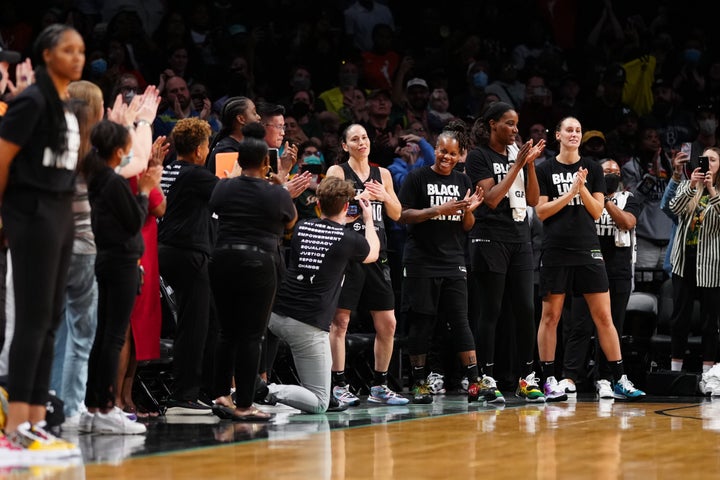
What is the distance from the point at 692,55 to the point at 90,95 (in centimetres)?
915

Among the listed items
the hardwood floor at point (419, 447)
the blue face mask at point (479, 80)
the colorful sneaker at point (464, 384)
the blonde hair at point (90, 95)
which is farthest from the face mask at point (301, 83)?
the blonde hair at point (90, 95)

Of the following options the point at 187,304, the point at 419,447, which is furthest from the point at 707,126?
the point at 419,447

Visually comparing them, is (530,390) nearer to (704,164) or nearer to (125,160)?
(704,164)

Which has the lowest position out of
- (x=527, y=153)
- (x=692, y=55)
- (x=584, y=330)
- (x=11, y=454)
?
(x=11, y=454)

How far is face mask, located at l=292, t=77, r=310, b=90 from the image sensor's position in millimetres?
11280

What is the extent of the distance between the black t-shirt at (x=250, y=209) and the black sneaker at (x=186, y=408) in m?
1.00

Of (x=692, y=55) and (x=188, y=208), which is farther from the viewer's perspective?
(x=692, y=55)

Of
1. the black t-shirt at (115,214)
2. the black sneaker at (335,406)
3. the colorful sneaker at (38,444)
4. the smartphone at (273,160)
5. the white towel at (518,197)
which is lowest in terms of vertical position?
the black sneaker at (335,406)

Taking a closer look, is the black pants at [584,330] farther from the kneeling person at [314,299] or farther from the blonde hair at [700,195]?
the kneeling person at [314,299]

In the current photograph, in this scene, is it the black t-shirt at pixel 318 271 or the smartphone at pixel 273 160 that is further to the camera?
the black t-shirt at pixel 318 271

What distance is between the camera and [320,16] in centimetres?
1252

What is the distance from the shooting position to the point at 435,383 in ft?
28.6

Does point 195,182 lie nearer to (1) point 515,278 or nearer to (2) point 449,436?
(2) point 449,436

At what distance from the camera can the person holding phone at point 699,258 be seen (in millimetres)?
9023
